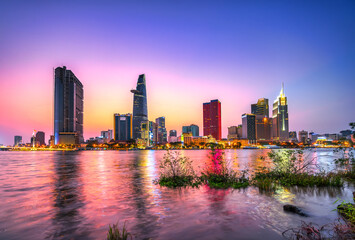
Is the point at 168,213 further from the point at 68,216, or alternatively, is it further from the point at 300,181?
the point at 300,181

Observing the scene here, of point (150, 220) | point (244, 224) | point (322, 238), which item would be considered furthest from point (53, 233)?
point (322, 238)

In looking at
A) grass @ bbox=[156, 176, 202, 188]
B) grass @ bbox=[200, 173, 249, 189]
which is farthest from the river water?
grass @ bbox=[156, 176, 202, 188]

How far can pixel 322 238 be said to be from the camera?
9562 millimetres

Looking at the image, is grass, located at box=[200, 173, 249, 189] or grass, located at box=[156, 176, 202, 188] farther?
grass, located at box=[156, 176, 202, 188]

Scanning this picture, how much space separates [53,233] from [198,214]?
803 cm

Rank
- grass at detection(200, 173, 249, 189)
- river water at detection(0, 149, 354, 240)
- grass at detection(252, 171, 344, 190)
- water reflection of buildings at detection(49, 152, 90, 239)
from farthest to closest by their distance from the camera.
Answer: grass at detection(200, 173, 249, 189)
grass at detection(252, 171, 344, 190)
river water at detection(0, 149, 354, 240)
water reflection of buildings at detection(49, 152, 90, 239)

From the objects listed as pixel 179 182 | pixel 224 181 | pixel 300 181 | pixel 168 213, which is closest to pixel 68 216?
pixel 168 213

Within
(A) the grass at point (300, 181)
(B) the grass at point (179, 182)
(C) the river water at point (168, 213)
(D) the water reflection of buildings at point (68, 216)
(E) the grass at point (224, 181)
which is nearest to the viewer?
(D) the water reflection of buildings at point (68, 216)

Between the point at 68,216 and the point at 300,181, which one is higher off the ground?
the point at 300,181

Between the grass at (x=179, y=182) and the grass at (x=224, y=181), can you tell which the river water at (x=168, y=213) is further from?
the grass at (x=179, y=182)

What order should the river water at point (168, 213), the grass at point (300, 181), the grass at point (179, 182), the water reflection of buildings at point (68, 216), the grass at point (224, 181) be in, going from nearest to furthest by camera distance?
the water reflection of buildings at point (68, 216)
the river water at point (168, 213)
the grass at point (300, 181)
the grass at point (224, 181)
the grass at point (179, 182)

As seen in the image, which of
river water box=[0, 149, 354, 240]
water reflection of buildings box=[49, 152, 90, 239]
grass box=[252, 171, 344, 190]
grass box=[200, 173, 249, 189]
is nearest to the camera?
water reflection of buildings box=[49, 152, 90, 239]

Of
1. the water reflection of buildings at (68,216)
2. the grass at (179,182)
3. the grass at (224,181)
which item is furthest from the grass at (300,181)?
the water reflection of buildings at (68,216)

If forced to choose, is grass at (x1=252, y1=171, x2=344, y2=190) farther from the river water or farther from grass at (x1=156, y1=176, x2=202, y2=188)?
grass at (x1=156, y1=176, x2=202, y2=188)
